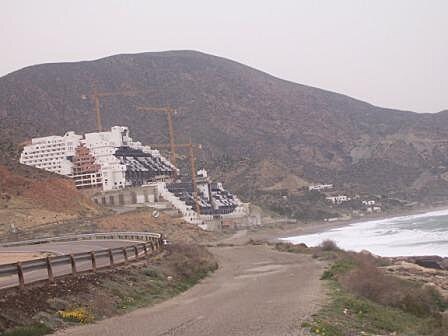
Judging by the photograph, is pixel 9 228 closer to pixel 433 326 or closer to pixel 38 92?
pixel 433 326

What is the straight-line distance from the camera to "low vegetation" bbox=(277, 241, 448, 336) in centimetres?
1534

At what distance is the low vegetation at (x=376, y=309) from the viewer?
1534 cm

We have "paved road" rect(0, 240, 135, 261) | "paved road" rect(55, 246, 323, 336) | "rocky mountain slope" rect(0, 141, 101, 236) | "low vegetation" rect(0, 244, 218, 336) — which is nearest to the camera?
"low vegetation" rect(0, 244, 218, 336)

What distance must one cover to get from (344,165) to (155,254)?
16217 cm

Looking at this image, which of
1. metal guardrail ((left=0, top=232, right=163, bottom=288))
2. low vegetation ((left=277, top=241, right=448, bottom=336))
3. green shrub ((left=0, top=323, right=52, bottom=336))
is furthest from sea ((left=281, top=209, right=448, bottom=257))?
green shrub ((left=0, top=323, right=52, bottom=336))

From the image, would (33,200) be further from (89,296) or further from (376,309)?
(376,309)

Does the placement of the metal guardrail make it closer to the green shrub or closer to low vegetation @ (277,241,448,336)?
the green shrub

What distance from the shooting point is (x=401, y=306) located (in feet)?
63.9

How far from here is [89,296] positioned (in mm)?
17828

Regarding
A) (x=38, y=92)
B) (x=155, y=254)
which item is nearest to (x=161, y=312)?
(x=155, y=254)

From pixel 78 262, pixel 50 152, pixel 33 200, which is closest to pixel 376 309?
pixel 78 262

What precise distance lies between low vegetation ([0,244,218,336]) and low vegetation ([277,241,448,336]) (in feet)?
16.1

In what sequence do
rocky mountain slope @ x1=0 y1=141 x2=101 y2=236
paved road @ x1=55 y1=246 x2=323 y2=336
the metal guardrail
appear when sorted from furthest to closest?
rocky mountain slope @ x1=0 y1=141 x2=101 y2=236 → the metal guardrail → paved road @ x1=55 y1=246 x2=323 y2=336

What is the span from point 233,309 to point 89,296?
11.4 ft
